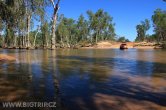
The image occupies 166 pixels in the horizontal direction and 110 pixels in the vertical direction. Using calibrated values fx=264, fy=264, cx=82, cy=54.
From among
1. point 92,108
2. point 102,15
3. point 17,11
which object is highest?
point 102,15

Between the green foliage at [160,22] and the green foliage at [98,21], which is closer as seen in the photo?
the green foliage at [160,22]

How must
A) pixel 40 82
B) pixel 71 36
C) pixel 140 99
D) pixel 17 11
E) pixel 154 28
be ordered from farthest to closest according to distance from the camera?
pixel 71 36
pixel 154 28
pixel 17 11
pixel 40 82
pixel 140 99

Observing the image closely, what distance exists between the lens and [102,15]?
128875mm

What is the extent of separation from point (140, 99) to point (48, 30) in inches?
4743

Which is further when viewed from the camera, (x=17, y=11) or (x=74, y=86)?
(x=17, y=11)

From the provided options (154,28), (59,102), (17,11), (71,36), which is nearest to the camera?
(59,102)

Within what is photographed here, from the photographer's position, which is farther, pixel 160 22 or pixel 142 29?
pixel 142 29

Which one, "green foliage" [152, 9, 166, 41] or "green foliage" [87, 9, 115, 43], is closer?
"green foliage" [152, 9, 166, 41]

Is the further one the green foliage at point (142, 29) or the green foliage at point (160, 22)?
the green foliage at point (142, 29)

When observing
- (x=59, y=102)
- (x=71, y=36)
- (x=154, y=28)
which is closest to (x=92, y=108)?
(x=59, y=102)

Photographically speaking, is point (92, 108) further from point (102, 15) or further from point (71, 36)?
point (71, 36)

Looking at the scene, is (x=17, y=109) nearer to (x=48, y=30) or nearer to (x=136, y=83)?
(x=136, y=83)

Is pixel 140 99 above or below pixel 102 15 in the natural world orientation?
below

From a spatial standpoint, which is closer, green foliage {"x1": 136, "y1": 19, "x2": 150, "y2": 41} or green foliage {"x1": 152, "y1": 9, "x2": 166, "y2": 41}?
green foliage {"x1": 152, "y1": 9, "x2": 166, "y2": 41}
